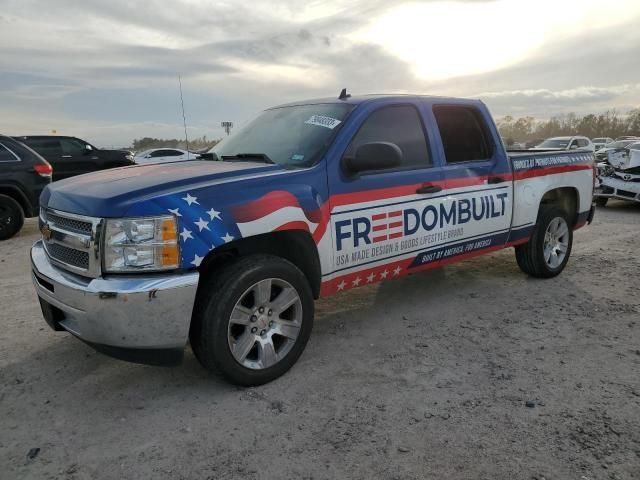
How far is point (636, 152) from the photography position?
10.5 meters

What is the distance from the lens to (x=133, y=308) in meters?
2.66

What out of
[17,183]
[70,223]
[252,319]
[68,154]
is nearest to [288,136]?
[252,319]

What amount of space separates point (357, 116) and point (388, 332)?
173 centimetres

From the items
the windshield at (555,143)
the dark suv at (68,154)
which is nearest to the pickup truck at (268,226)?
the dark suv at (68,154)

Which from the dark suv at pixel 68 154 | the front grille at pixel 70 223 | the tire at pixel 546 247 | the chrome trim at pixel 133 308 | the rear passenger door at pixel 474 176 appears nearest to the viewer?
the chrome trim at pixel 133 308

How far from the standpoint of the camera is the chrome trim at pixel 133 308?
2.66m

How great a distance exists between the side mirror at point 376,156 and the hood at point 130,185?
1.81 ft

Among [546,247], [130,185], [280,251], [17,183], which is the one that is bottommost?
[546,247]

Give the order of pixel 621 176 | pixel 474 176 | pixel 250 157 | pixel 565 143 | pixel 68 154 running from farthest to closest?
1. pixel 565 143
2. pixel 68 154
3. pixel 621 176
4. pixel 474 176
5. pixel 250 157

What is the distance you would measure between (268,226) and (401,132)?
1.56 meters

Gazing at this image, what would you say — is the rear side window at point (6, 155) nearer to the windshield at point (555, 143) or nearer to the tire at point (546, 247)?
the tire at point (546, 247)

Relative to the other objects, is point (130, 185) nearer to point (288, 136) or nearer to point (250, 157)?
point (250, 157)

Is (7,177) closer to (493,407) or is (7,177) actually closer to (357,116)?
(357,116)

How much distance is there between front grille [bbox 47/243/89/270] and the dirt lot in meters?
0.86
